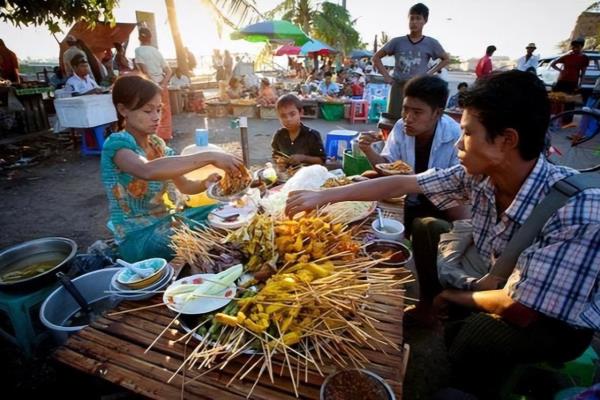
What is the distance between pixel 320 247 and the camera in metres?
1.75

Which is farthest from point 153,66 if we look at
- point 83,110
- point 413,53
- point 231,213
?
point 231,213

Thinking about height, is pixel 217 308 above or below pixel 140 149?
below

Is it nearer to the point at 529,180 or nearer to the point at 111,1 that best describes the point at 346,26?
the point at 111,1

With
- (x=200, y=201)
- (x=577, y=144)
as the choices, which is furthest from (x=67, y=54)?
(x=577, y=144)

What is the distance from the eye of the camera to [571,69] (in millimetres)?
11570

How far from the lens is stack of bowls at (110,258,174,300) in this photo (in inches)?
63.1

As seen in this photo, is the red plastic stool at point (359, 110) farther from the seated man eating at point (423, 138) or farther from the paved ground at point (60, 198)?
the seated man eating at point (423, 138)

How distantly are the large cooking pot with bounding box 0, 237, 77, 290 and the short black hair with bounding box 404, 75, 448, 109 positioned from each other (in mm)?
3244

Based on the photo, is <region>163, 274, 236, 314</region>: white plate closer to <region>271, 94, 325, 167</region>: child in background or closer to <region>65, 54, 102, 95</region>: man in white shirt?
<region>271, 94, 325, 167</region>: child in background

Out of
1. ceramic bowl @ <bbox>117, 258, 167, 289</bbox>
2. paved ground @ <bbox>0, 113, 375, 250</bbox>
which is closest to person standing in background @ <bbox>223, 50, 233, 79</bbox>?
paved ground @ <bbox>0, 113, 375, 250</bbox>

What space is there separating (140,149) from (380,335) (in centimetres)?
233

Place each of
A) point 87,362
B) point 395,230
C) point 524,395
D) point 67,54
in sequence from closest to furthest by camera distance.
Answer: point 87,362 → point 524,395 → point 395,230 → point 67,54

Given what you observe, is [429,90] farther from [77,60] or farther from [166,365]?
[77,60]

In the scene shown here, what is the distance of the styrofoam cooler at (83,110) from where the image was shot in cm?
684
